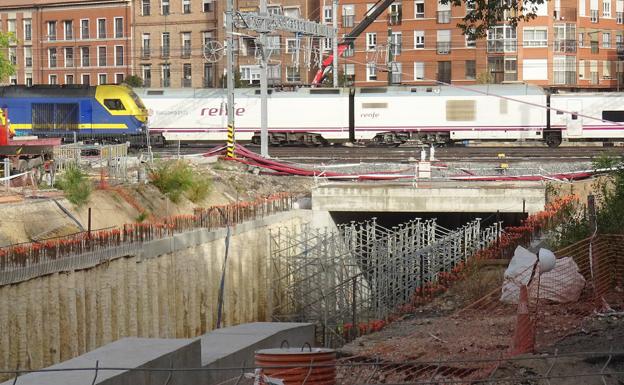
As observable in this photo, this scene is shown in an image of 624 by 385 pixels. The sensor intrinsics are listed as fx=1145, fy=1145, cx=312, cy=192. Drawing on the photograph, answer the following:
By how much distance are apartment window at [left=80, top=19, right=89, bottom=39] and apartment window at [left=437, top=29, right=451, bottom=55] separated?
81.9ft

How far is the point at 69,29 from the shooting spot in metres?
81.4

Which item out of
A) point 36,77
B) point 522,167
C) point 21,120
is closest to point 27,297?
point 522,167

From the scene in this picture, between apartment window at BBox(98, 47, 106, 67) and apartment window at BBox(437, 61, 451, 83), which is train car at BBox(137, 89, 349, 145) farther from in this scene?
apartment window at BBox(98, 47, 106, 67)

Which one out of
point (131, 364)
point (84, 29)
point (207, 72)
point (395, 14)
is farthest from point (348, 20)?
point (131, 364)

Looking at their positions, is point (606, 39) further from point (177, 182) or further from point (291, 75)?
point (177, 182)

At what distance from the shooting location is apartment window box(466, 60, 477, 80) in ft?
243

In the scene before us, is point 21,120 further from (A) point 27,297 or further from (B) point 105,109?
(A) point 27,297

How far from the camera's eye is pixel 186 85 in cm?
7838

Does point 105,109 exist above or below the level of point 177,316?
above

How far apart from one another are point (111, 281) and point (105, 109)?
3171 cm

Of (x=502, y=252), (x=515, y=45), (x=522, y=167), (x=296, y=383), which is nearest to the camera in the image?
(x=296, y=383)

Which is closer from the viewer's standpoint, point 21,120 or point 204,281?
point 204,281

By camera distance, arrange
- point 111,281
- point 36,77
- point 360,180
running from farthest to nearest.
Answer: point 36,77, point 360,180, point 111,281

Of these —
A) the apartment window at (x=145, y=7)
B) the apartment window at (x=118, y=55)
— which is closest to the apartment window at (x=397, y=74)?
the apartment window at (x=145, y=7)
